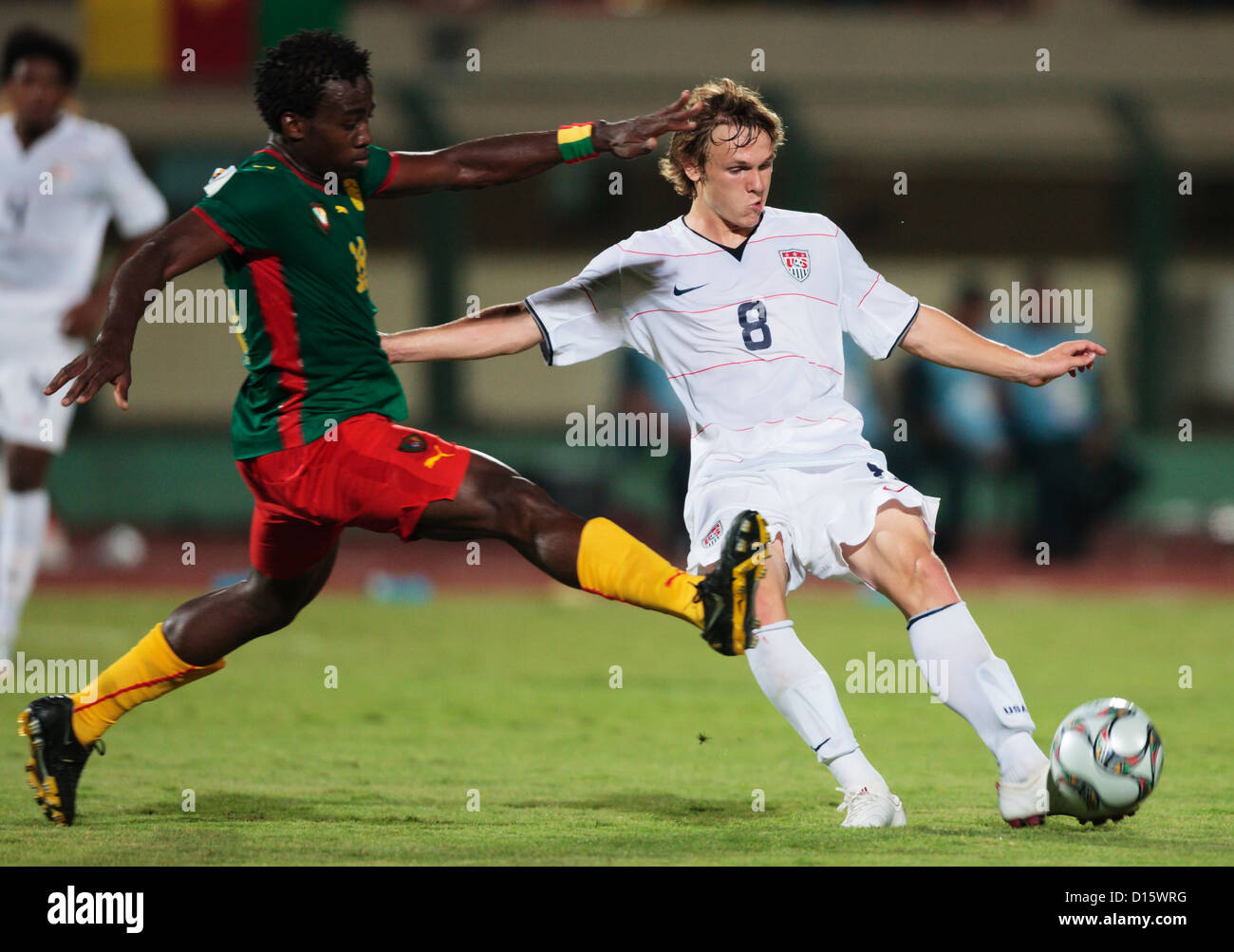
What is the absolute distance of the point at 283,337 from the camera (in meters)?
4.90

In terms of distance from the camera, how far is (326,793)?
5.66 metres

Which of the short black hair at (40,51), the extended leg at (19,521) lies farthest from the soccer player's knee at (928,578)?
the short black hair at (40,51)

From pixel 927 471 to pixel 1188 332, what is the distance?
236 inches

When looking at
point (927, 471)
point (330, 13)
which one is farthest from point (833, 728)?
point (330, 13)

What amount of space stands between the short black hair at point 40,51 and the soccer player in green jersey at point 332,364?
3.05 m

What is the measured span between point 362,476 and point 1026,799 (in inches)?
82.4

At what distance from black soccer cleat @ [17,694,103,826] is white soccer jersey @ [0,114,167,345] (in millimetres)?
3049

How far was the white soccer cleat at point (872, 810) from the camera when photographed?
490 centimetres

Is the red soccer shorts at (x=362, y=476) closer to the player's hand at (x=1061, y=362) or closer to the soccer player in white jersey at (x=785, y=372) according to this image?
the soccer player in white jersey at (x=785, y=372)

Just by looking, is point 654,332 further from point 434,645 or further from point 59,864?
point 434,645

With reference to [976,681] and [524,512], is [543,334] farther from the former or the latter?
[976,681]

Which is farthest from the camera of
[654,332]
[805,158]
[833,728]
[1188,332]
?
[1188,332]

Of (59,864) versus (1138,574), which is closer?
(59,864)

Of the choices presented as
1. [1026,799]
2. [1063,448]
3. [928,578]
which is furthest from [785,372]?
[1063,448]
